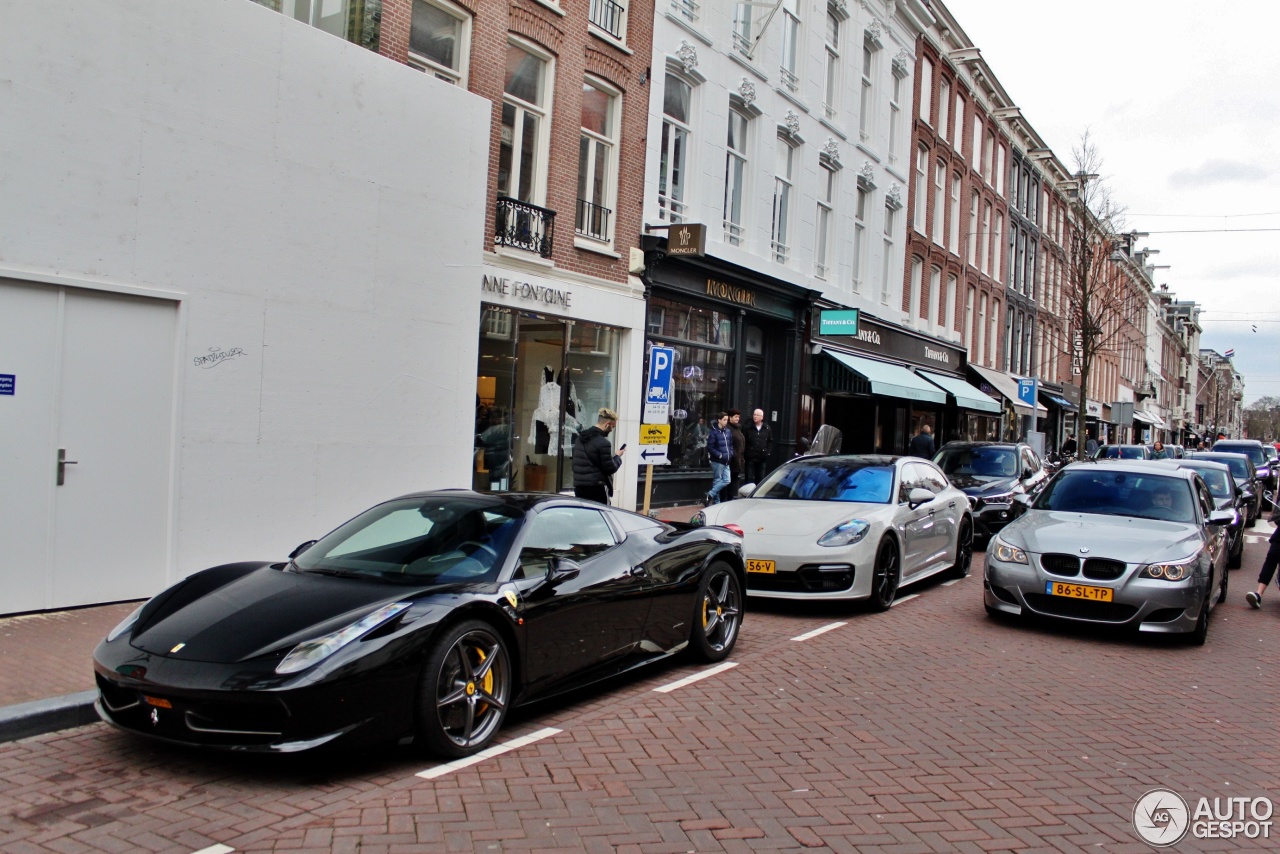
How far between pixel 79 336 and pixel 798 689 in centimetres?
598

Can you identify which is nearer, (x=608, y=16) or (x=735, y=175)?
(x=608, y=16)

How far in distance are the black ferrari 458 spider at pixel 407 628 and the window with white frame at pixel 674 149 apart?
11588mm

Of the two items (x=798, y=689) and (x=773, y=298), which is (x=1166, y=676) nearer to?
(x=798, y=689)

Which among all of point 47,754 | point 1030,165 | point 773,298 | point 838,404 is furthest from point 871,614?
point 1030,165

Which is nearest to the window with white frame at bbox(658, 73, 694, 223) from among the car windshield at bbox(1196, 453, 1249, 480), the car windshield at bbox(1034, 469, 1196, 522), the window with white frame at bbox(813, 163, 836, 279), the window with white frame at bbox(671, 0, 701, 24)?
the window with white frame at bbox(671, 0, 701, 24)

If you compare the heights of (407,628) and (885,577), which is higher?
(407,628)

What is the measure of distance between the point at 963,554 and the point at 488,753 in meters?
8.28

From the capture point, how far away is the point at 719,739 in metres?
5.30

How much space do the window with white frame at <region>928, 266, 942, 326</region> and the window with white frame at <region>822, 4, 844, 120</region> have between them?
8851mm

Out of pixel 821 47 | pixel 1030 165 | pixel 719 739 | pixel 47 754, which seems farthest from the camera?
pixel 1030 165

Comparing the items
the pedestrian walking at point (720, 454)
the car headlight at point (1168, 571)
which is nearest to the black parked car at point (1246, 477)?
the pedestrian walking at point (720, 454)

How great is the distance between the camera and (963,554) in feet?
38.7

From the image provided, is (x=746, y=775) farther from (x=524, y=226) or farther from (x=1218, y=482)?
(x=1218, y=482)

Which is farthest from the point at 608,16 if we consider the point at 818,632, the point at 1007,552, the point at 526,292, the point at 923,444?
the point at 818,632
